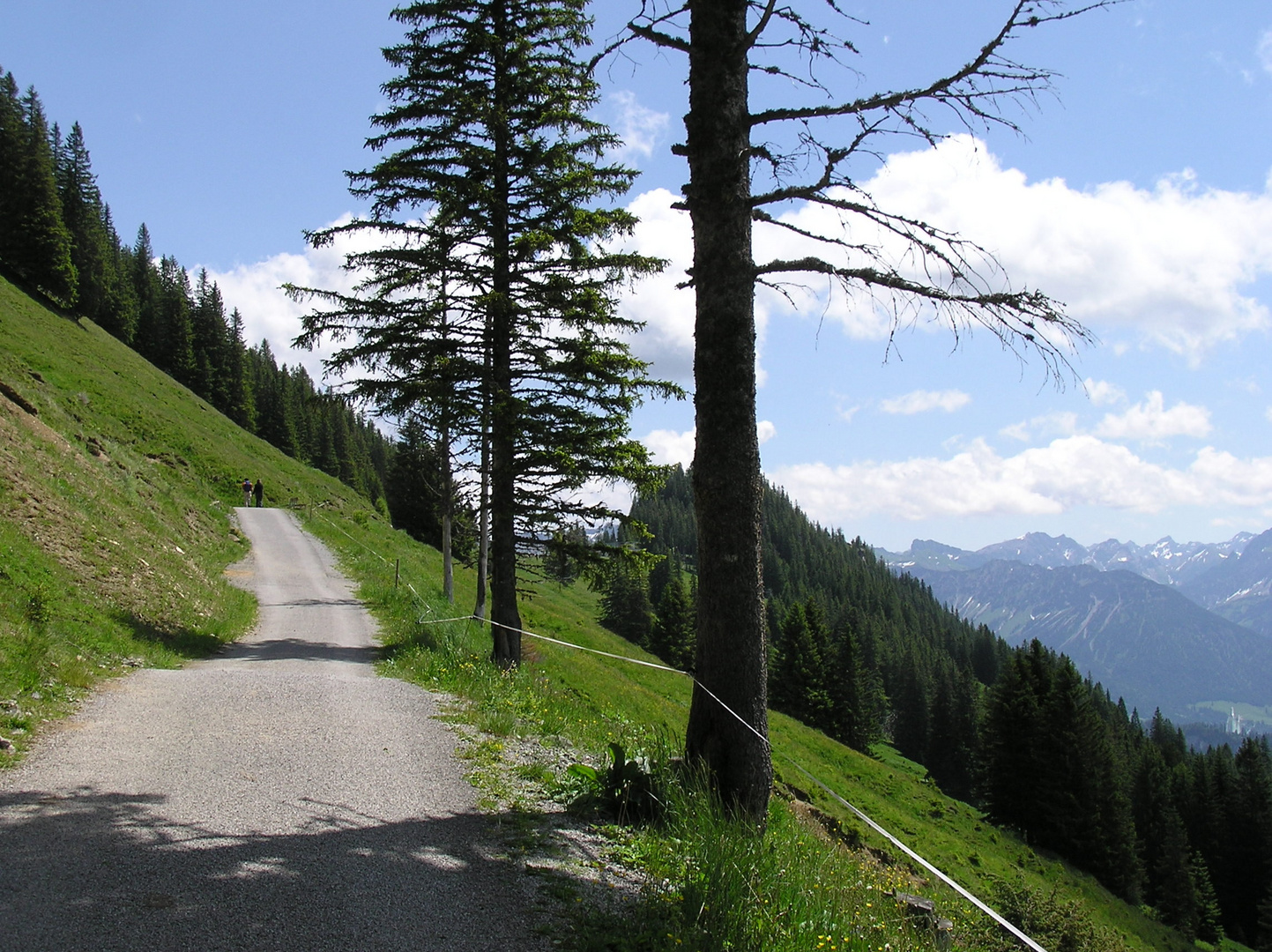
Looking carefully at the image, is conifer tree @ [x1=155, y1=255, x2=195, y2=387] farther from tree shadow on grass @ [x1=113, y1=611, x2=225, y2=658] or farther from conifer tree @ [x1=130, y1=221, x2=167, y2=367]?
tree shadow on grass @ [x1=113, y1=611, x2=225, y2=658]

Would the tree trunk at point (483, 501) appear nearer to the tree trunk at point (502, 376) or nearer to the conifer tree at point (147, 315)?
the tree trunk at point (502, 376)

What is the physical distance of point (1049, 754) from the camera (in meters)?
51.8

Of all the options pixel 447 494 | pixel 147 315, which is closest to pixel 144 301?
pixel 147 315

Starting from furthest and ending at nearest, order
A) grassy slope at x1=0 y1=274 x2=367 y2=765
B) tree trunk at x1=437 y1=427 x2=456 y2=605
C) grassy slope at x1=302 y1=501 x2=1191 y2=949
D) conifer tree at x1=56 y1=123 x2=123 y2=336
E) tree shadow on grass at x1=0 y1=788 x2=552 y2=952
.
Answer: conifer tree at x1=56 y1=123 x2=123 y2=336, tree trunk at x1=437 y1=427 x2=456 y2=605, grassy slope at x1=302 y1=501 x2=1191 y2=949, grassy slope at x1=0 y1=274 x2=367 y2=765, tree shadow on grass at x1=0 y1=788 x2=552 y2=952

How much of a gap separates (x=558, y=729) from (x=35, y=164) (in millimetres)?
68309

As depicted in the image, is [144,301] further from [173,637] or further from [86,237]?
[173,637]

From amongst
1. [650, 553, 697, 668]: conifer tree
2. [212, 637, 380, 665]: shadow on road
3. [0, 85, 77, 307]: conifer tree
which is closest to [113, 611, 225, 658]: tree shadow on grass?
[212, 637, 380, 665]: shadow on road

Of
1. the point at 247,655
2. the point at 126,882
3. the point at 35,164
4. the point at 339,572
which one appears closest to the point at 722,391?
the point at 126,882

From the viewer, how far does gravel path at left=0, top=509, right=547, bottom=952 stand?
3656 mm

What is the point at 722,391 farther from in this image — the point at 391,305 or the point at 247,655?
the point at 247,655

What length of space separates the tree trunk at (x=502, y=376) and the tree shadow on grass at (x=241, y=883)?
9.34 metres

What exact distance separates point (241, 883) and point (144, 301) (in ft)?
320

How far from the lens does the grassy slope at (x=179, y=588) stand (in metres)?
9.35

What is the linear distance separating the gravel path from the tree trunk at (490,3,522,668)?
5.80 m
